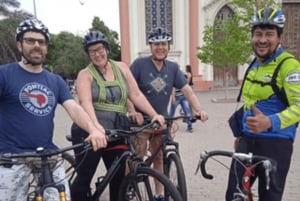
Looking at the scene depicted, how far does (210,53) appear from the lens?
22281 millimetres

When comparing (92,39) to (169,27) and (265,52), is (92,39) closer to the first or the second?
(265,52)

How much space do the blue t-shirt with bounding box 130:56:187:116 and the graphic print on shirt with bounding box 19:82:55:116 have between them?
68.9 inches

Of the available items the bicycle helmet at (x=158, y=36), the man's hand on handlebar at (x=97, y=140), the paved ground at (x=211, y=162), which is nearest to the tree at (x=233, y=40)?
the paved ground at (x=211, y=162)

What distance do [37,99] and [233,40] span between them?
1846 centimetres

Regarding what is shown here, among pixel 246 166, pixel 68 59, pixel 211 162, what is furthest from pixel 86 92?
pixel 68 59

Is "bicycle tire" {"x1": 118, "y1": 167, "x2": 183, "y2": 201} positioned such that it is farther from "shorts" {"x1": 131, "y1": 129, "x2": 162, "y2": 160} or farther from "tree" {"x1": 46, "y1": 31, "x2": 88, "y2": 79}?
"tree" {"x1": 46, "y1": 31, "x2": 88, "y2": 79}

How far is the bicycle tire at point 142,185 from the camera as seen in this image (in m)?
3.39

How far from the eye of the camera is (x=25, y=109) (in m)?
2.99

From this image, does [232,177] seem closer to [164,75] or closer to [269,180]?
[269,180]

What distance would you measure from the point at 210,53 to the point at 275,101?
19750 mm

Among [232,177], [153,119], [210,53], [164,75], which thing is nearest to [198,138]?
[164,75]

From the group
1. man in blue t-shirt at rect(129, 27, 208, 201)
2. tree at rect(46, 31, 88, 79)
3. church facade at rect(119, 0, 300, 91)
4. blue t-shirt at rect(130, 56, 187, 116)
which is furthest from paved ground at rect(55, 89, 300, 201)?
tree at rect(46, 31, 88, 79)

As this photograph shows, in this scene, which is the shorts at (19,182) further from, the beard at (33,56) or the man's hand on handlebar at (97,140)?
the beard at (33,56)

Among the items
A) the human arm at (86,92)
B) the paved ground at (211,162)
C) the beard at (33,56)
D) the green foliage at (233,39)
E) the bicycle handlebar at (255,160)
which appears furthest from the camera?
the green foliage at (233,39)
